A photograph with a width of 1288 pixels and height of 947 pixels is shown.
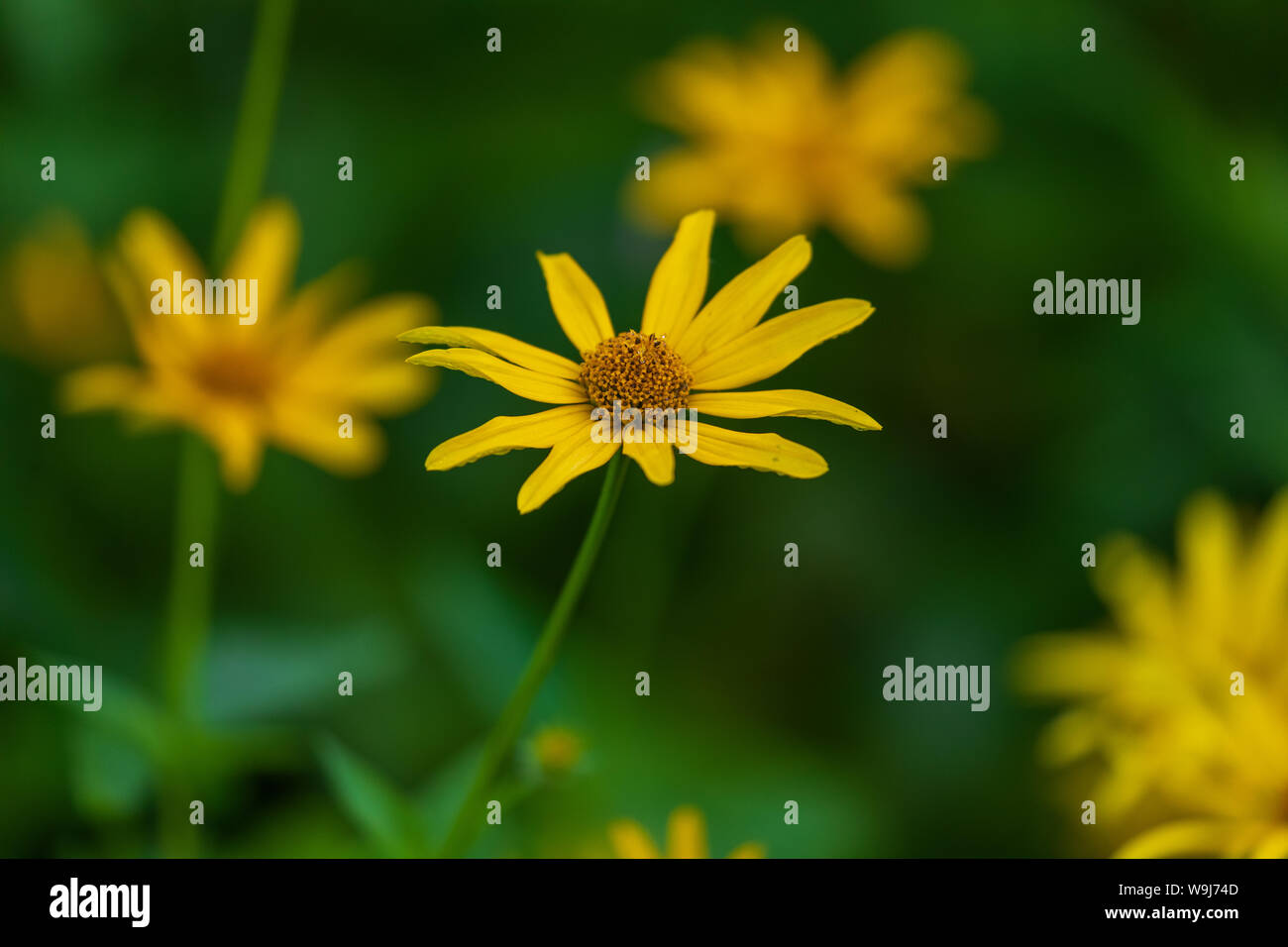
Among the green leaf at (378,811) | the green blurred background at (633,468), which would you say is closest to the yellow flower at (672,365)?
the green leaf at (378,811)

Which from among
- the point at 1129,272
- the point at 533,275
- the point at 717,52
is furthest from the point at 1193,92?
the point at 533,275

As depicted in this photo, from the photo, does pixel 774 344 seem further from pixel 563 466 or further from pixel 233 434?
pixel 233 434

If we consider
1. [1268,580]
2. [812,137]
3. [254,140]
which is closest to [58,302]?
[254,140]

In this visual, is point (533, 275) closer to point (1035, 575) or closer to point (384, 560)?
point (384, 560)

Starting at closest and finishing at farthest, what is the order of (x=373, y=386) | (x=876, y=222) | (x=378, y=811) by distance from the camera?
(x=378, y=811) → (x=373, y=386) → (x=876, y=222)

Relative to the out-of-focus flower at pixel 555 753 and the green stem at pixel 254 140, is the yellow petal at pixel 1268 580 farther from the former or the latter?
the green stem at pixel 254 140

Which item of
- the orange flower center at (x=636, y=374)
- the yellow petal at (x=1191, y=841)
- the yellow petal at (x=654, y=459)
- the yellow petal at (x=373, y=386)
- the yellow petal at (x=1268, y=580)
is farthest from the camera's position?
the yellow petal at (x=373, y=386)
